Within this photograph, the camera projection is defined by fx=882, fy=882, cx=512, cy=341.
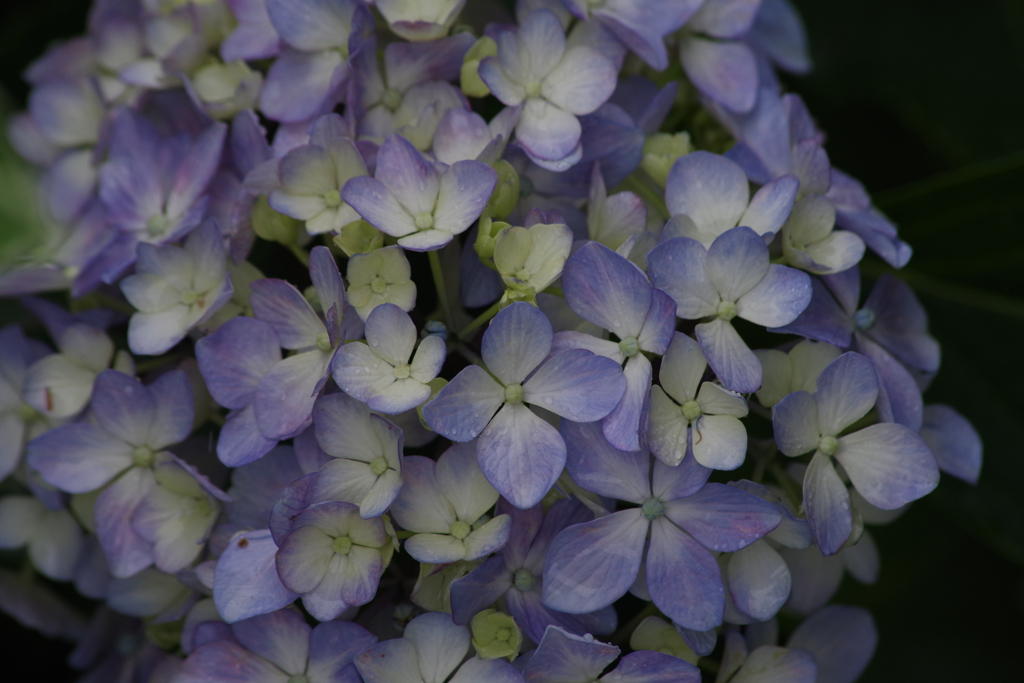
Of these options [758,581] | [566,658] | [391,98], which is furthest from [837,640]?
[391,98]

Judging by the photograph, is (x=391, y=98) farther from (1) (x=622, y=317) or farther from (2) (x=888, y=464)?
(2) (x=888, y=464)

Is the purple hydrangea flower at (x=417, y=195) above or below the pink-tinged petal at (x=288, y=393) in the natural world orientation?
above

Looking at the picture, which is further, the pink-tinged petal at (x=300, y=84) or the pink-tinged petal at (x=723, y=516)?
the pink-tinged petal at (x=300, y=84)

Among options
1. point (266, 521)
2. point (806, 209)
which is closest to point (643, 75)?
point (806, 209)

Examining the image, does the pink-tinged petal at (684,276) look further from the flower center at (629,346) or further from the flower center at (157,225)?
the flower center at (157,225)

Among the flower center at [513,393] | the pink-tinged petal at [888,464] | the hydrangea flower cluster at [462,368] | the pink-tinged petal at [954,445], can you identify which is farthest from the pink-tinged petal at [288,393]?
the pink-tinged petal at [954,445]

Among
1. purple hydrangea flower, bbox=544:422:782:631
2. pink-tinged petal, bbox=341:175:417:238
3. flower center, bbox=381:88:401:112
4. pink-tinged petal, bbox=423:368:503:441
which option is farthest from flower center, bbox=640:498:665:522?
flower center, bbox=381:88:401:112

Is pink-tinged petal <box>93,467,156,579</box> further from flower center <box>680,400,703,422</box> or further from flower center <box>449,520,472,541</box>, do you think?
flower center <box>680,400,703,422</box>
